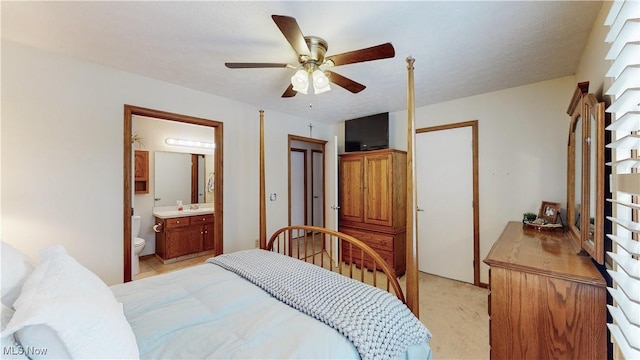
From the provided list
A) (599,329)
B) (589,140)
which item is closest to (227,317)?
(599,329)

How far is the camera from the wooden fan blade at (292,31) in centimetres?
125

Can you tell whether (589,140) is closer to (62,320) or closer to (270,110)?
(62,320)

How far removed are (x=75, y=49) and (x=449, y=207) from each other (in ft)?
13.2

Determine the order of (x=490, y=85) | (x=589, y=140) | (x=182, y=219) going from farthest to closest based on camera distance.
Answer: (x=182, y=219) < (x=490, y=85) < (x=589, y=140)

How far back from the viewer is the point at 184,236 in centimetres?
376

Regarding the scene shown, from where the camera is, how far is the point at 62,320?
2.18 feet

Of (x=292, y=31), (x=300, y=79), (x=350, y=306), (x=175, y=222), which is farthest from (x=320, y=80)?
(x=175, y=222)

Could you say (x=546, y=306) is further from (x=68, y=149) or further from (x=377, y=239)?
(x=68, y=149)

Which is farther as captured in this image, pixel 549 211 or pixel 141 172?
pixel 141 172

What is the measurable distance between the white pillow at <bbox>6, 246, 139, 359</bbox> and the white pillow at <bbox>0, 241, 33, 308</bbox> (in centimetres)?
6

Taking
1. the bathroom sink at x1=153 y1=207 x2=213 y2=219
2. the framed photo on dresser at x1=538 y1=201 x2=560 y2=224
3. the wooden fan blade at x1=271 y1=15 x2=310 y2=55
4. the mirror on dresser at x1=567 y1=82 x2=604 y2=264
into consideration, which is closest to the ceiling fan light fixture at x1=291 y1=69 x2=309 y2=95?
the wooden fan blade at x1=271 y1=15 x2=310 y2=55

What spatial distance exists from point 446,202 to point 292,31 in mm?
Result: 2791

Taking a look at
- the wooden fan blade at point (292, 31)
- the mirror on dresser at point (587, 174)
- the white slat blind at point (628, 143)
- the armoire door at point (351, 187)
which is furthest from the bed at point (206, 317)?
the armoire door at point (351, 187)

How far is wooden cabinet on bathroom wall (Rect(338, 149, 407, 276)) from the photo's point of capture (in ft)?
10.6
